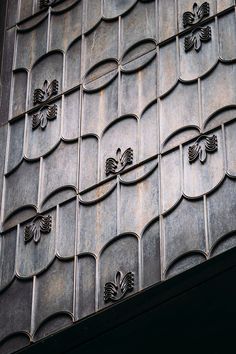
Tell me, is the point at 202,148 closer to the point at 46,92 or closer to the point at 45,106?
the point at 45,106

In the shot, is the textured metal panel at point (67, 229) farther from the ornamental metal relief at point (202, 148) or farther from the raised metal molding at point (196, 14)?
the raised metal molding at point (196, 14)

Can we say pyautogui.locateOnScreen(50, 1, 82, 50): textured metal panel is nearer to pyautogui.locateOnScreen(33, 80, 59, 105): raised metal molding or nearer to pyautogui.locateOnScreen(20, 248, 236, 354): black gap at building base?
pyautogui.locateOnScreen(33, 80, 59, 105): raised metal molding

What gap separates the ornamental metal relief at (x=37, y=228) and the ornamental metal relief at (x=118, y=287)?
159cm

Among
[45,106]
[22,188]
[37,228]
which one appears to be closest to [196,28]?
[45,106]

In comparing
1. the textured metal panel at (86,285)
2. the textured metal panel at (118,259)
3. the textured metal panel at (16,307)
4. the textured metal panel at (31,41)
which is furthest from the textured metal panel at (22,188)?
the textured metal panel at (31,41)

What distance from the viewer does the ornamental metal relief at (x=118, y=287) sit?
18000mm

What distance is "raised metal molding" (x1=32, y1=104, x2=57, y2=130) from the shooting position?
20.5m

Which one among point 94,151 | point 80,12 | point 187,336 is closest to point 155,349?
point 187,336

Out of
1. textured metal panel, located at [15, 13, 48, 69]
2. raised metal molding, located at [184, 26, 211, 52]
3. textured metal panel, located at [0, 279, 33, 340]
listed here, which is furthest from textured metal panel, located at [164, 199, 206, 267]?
textured metal panel, located at [15, 13, 48, 69]

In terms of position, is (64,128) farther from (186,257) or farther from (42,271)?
(186,257)

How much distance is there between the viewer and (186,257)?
1759 cm

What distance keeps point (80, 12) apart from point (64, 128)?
2091 millimetres

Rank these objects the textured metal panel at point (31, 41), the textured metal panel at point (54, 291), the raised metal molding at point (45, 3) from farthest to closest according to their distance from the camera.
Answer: the raised metal molding at point (45, 3)
the textured metal panel at point (31, 41)
the textured metal panel at point (54, 291)

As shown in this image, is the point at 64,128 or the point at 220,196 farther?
the point at 64,128
